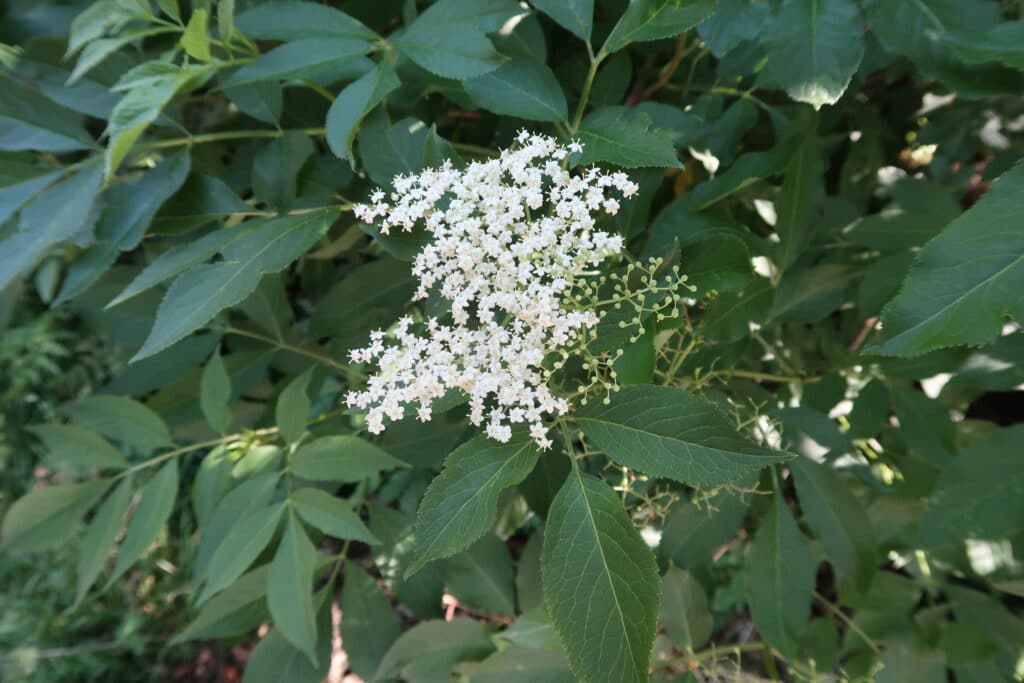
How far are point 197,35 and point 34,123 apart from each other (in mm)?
401

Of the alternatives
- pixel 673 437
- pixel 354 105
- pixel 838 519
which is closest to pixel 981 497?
pixel 838 519

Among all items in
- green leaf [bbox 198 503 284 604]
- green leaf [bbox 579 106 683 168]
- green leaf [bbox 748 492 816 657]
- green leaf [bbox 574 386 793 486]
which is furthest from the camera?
green leaf [bbox 748 492 816 657]

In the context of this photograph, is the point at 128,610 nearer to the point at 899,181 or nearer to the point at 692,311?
the point at 692,311

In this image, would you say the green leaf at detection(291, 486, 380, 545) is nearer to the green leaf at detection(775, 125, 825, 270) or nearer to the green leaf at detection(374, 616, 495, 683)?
the green leaf at detection(374, 616, 495, 683)

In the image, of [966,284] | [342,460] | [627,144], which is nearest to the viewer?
[966,284]

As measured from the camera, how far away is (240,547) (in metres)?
0.96

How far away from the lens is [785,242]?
1.00m

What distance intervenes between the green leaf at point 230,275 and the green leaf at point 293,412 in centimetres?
28

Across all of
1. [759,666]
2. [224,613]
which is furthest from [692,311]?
[759,666]

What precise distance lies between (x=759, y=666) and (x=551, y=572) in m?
1.47

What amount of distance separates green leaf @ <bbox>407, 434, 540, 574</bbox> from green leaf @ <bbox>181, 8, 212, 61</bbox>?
54cm

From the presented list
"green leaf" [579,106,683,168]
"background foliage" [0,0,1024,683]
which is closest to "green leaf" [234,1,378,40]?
"background foliage" [0,0,1024,683]

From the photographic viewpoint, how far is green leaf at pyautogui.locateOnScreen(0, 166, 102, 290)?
87cm

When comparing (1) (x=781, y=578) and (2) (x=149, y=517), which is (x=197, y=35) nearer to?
(2) (x=149, y=517)
